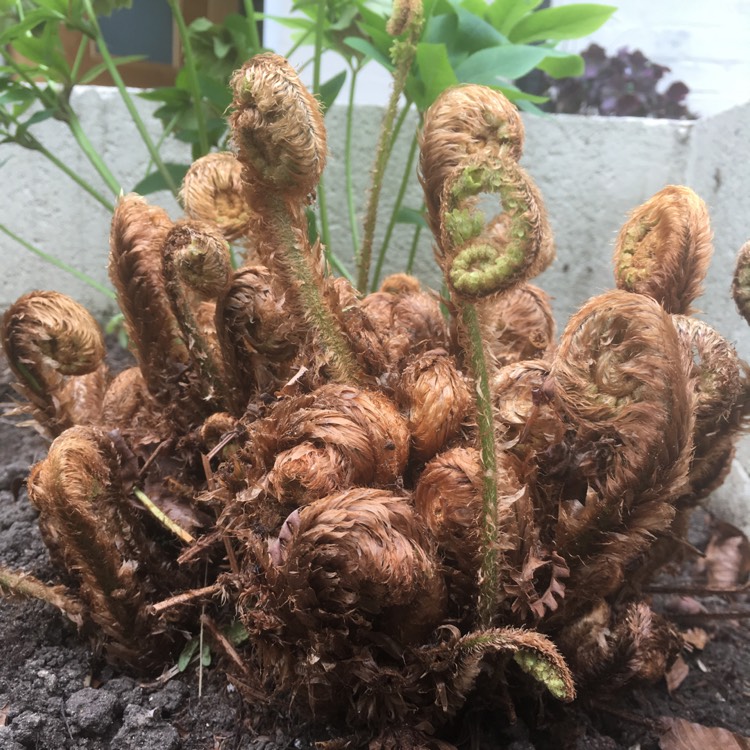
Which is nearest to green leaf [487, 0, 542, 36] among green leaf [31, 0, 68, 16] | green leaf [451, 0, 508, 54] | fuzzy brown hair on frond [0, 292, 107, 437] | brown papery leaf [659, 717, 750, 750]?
green leaf [451, 0, 508, 54]

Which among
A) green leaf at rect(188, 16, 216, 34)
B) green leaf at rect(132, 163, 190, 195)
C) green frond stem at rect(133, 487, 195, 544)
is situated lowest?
green frond stem at rect(133, 487, 195, 544)

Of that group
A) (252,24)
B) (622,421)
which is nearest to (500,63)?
(252,24)

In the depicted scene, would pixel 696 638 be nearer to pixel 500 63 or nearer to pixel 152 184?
pixel 500 63

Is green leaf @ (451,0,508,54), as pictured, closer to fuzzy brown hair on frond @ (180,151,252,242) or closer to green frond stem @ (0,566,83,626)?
fuzzy brown hair on frond @ (180,151,252,242)

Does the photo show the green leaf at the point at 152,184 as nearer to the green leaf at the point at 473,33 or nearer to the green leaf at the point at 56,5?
the green leaf at the point at 56,5

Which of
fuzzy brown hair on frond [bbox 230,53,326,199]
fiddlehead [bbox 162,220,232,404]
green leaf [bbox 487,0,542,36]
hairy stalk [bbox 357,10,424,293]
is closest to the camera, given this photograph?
fuzzy brown hair on frond [bbox 230,53,326,199]

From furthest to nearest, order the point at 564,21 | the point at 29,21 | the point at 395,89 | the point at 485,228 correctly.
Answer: the point at 564,21 → the point at 29,21 → the point at 395,89 → the point at 485,228

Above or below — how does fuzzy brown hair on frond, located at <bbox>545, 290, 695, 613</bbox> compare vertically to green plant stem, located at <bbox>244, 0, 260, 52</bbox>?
below
